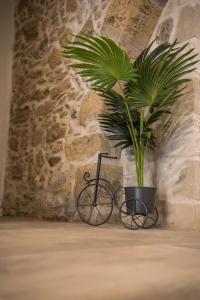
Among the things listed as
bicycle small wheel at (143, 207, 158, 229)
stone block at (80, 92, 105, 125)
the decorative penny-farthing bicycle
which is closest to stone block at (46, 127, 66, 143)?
stone block at (80, 92, 105, 125)

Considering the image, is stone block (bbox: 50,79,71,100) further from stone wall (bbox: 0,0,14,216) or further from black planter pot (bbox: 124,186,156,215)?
black planter pot (bbox: 124,186,156,215)

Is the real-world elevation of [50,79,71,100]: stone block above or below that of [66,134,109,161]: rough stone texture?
above

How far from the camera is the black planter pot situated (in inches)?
92.4

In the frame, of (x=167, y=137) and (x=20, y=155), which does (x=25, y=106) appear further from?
(x=167, y=137)

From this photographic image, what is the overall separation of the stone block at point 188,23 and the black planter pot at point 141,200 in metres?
1.30

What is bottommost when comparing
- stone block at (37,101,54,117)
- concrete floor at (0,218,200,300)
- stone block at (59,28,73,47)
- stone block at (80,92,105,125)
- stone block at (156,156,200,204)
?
concrete floor at (0,218,200,300)

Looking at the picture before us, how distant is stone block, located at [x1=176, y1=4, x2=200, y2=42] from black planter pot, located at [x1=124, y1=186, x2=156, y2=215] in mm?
1299

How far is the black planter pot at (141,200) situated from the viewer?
2348 mm

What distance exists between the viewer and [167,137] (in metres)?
2.79

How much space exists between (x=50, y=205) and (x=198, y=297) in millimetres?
2606

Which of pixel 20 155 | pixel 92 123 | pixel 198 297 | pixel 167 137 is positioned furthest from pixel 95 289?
pixel 20 155

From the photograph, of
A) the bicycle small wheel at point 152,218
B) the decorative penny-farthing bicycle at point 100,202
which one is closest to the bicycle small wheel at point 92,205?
the decorative penny-farthing bicycle at point 100,202

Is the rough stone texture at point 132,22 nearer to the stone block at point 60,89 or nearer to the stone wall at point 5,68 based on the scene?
the stone block at point 60,89

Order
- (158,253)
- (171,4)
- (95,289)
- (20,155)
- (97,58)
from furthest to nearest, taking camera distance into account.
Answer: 1. (20,155)
2. (171,4)
3. (97,58)
4. (158,253)
5. (95,289)
